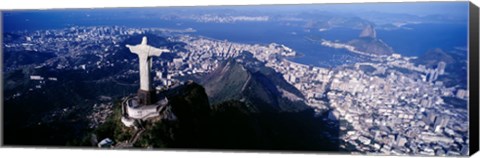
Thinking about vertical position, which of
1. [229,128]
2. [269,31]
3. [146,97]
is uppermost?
[269,31]

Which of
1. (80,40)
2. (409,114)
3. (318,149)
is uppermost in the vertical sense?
(80,40)

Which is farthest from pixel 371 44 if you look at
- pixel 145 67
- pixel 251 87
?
pixel 145 67

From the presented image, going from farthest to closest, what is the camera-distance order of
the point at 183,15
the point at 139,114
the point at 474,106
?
the point at 183,15, the point at 139,114, the point at 474,106

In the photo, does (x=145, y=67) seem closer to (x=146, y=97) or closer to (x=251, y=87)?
(x=146, y=97)

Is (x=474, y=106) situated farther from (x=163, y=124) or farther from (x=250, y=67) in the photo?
(x=163, y=124)

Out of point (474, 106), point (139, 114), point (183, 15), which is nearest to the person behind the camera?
point (474, 106)

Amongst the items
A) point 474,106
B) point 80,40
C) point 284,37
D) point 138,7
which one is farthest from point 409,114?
Result: point 80,40

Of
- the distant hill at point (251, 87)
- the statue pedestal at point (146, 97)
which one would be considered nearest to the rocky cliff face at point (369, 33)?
the distant hill at point (251, 87)
